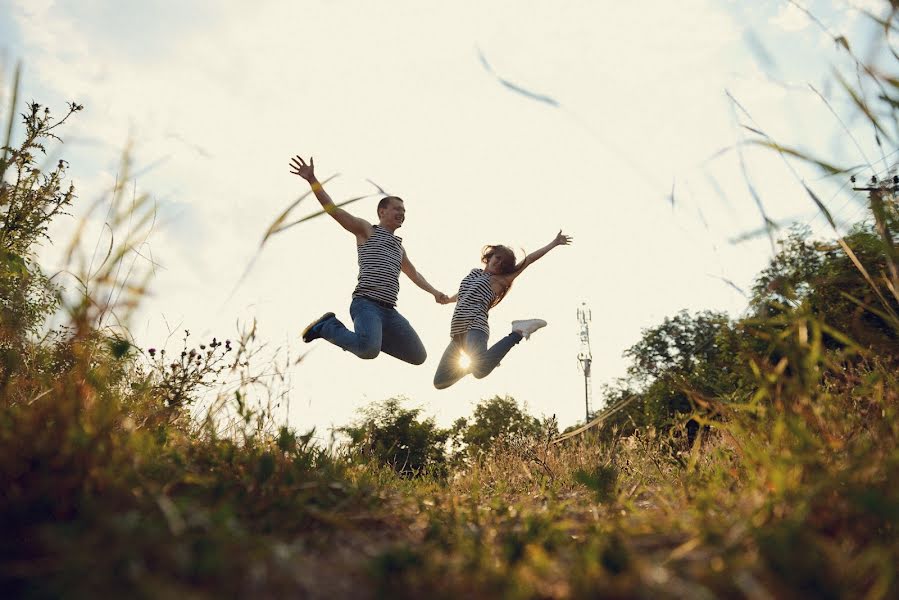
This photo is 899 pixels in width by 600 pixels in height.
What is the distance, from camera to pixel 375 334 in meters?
5.59

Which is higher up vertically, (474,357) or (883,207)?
(474,357)

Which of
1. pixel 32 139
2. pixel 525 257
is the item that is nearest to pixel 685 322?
pixel 525 257

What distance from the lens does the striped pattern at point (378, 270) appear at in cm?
585

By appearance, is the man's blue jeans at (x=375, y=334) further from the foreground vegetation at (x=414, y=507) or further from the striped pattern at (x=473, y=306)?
the foreground vegetation at (x=414, y=507)

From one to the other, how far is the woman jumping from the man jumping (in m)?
0.57

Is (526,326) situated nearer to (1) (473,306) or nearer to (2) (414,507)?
(1) (473,306)

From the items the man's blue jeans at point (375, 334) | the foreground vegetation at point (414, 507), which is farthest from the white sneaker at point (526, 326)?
the foreground vegetation at point (414, 507)

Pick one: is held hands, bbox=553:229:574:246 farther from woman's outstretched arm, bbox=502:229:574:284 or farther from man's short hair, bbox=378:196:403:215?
man's short hair, bbox=378:196:403:215

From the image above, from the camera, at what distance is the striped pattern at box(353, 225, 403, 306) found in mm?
5852

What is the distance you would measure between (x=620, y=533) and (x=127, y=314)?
6.79 feet

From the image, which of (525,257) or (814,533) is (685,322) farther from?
(814,533)

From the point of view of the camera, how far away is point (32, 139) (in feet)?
14.2

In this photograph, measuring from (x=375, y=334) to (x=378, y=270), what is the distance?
642 mm

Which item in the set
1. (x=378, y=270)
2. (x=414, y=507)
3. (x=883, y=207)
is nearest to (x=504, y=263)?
(x=378, y=270)
